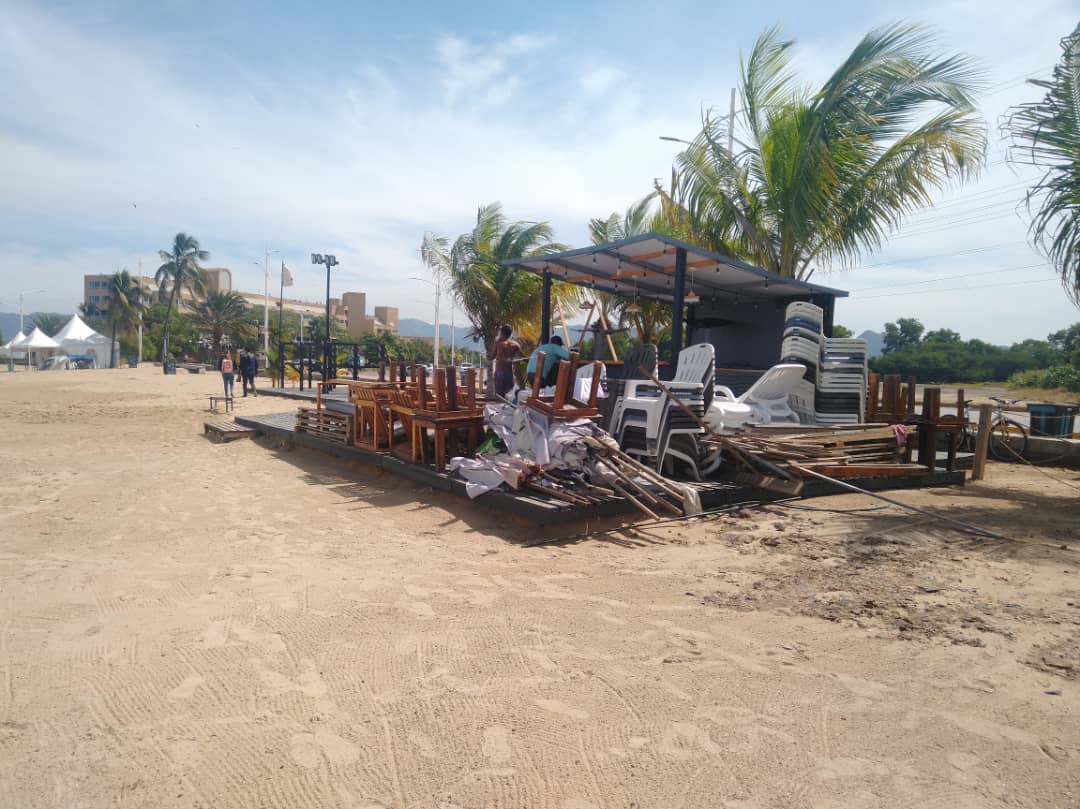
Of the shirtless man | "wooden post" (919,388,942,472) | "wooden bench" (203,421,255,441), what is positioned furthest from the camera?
"wooden bench" (203,421,255,441)

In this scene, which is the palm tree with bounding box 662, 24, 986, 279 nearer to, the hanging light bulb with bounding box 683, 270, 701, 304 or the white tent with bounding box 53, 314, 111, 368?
the hanging light bulb with bounding box 683, 270, 701, 304

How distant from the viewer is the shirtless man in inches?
375

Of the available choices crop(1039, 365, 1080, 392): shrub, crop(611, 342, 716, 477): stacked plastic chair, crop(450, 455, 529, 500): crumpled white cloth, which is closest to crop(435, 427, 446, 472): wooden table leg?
crop(450, 455, 529, 500): crumpled white cloth

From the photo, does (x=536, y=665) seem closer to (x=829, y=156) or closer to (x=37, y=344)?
(x=829, y=156)

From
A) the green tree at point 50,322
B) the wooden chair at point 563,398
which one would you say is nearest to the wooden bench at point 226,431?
the wooden chair at point 563,398

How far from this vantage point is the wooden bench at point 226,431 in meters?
13.8

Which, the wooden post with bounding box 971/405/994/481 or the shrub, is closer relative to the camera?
the wooden post with bounding box 971/405/994/481

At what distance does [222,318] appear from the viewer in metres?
65.1

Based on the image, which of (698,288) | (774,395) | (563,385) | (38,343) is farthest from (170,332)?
(563,385)

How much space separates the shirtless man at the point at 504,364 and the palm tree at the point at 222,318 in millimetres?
59685

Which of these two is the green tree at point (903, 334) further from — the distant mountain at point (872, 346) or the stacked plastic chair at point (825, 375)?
the stacked plastic chair at point (825, 375)

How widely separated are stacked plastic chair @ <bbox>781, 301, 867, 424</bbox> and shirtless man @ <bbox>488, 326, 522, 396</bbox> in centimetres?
415

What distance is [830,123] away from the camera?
1070 centimetres

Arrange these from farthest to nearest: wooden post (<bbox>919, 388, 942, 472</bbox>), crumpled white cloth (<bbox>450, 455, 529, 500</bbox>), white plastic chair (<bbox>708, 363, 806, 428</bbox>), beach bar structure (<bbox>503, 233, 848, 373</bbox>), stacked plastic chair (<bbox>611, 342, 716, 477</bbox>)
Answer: beach bar structure (<bbox>503, 233, 848, 373</bbox>) → wooden post (<bbox>919, 388, 942, 472</bbox>) → white plastic chair (<bbox>708, 363, 806, 428</bbox>) → stacked plastic chair (<bbox>611, 342, 716, 477</bbox>) → crumpled white cloth (<bbox>450, 455, 529, 500</bbox>)
